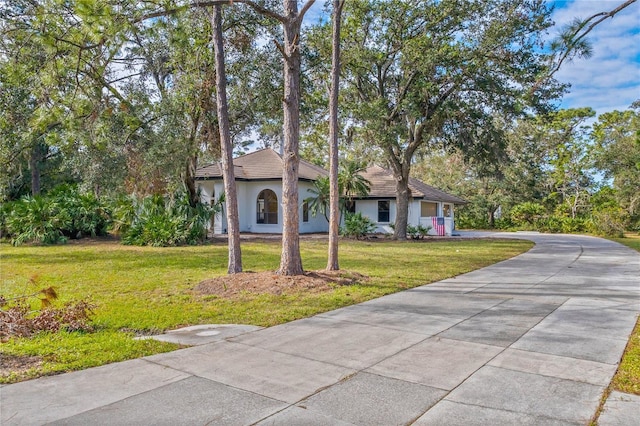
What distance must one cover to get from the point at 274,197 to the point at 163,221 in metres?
8.21

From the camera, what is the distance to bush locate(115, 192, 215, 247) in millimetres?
17578

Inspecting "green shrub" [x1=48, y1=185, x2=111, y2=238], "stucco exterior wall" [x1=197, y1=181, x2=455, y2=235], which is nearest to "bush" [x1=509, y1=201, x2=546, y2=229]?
"stucco exterior wall" [x1=197, y1=181, x2=455, y2=235]

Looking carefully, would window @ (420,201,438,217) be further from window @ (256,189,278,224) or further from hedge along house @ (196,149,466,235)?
window @ (256,189,278,224)

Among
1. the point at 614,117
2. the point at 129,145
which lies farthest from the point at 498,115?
the point at 614,117

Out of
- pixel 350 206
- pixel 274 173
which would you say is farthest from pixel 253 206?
pixel 350 206

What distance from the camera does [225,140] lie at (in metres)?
9.41

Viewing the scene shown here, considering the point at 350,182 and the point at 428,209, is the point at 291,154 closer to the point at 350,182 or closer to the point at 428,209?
the point at 350,182

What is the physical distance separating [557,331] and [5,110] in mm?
15551

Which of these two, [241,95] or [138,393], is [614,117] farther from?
[138,393]

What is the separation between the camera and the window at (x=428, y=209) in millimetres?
30170

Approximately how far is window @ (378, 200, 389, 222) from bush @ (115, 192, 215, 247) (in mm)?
11477

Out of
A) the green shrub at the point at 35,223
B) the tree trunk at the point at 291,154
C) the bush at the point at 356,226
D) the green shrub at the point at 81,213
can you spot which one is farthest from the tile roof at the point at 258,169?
the tree trunk at the point at 291,154

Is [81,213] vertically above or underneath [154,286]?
above

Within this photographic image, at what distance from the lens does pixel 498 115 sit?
19.9 meters
